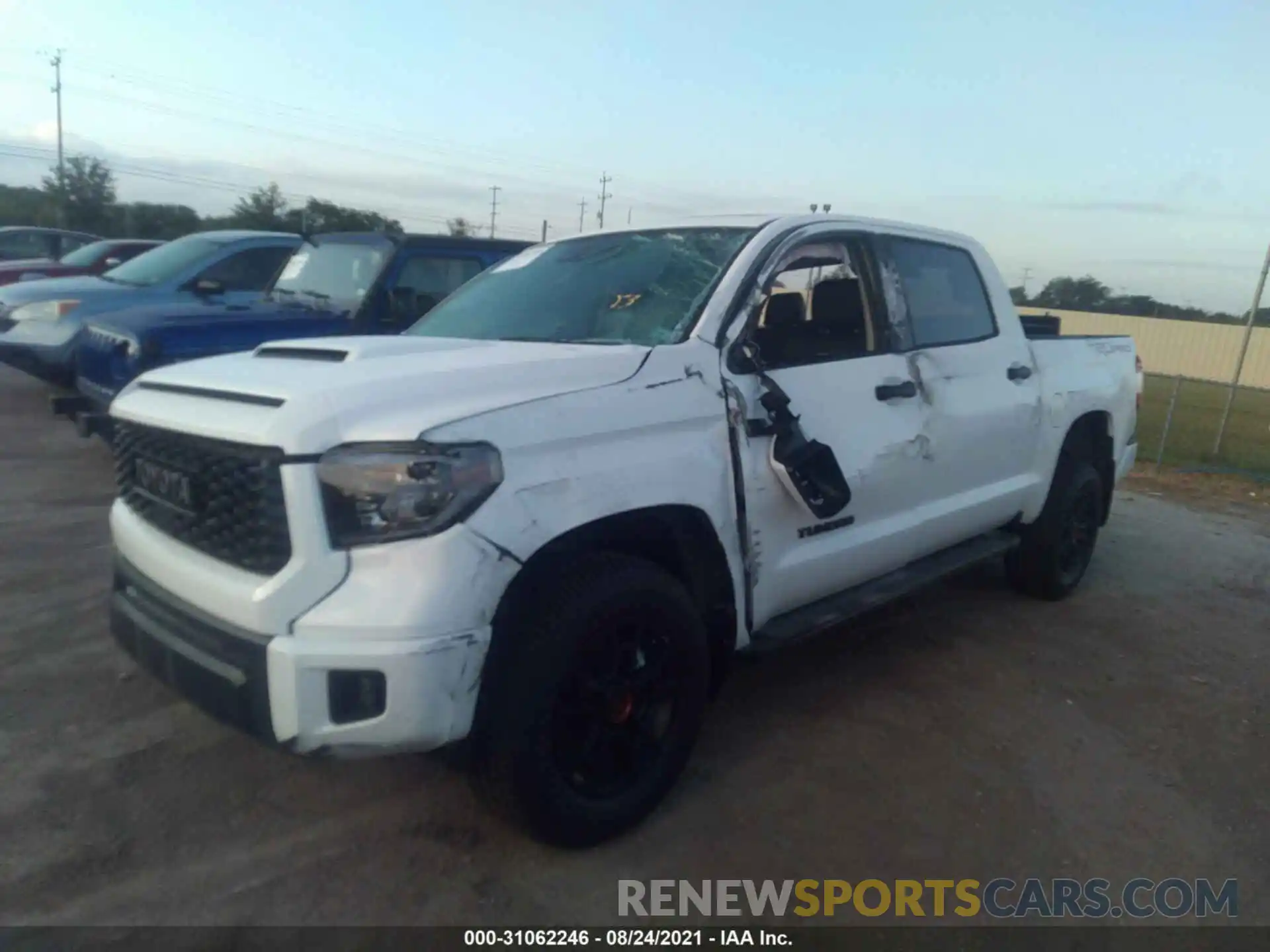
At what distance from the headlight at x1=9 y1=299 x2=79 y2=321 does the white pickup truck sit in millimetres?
5159

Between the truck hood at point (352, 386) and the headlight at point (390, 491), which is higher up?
the truck hood at point (352, 386)

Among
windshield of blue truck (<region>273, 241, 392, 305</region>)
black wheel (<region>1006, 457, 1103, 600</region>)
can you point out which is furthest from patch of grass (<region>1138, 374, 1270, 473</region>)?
windshield of blue truck (<region>273, 241, 392, 305</region>)

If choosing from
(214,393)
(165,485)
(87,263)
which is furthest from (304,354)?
(87,263)

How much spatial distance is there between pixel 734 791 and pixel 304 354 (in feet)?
6.71

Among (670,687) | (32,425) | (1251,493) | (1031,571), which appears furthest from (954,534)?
(32,425)

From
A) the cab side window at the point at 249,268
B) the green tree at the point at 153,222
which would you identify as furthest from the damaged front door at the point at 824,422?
the green tree at the point at 153,222

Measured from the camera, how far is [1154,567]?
6.54m

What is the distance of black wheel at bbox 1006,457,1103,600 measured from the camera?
5.27m

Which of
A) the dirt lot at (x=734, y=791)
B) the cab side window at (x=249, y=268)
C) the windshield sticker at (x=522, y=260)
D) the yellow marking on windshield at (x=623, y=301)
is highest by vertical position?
the windshield sticker at (x=522, y=260)

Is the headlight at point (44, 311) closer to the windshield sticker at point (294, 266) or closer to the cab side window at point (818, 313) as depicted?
the windshield sticker at point (294, 266)

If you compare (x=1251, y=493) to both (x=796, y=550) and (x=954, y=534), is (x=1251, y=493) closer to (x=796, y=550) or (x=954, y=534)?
(x=954, y=534)

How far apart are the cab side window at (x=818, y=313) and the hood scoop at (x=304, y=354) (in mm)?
1386

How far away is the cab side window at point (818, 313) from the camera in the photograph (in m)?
3.49

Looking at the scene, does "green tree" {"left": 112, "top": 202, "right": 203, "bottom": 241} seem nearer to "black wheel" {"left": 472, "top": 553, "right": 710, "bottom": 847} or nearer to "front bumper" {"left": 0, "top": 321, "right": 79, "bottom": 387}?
"front bumper" {"left": 0, "top": 321, "right": 79, "bottom": 387}
